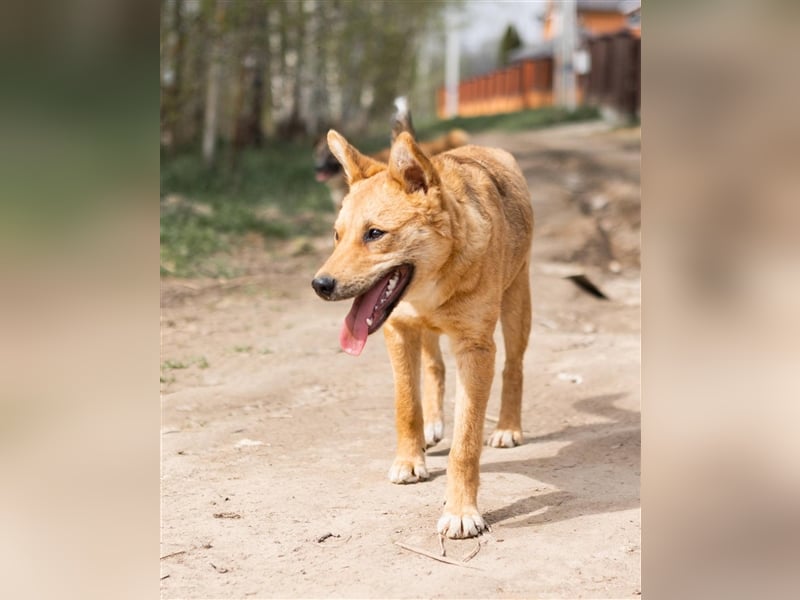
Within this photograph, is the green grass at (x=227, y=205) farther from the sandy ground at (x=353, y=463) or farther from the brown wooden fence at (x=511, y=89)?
the brown wooden fence at (x=511, y=89)

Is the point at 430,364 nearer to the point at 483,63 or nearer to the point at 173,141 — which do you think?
the point at 173,141

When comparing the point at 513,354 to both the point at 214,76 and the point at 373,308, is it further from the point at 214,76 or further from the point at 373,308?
the point at 214,76

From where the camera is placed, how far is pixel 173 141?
17969 mm

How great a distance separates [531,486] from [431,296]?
1287mm

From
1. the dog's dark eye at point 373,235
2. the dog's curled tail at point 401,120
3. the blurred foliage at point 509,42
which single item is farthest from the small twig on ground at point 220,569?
the blurred foliage at point 509,42

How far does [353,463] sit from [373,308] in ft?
4.91

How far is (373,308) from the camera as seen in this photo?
414cm

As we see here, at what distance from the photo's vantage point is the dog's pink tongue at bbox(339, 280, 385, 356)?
13.4ft

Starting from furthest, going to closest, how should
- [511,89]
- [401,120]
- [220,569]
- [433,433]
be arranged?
[511,89]
[401,120]
[433,433]
[220,569]

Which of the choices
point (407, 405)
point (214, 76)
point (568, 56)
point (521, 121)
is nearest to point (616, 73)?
point (521, 121)

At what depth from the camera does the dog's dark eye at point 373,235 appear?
13.6 feet

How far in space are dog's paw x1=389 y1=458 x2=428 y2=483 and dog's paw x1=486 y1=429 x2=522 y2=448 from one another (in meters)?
0.81
